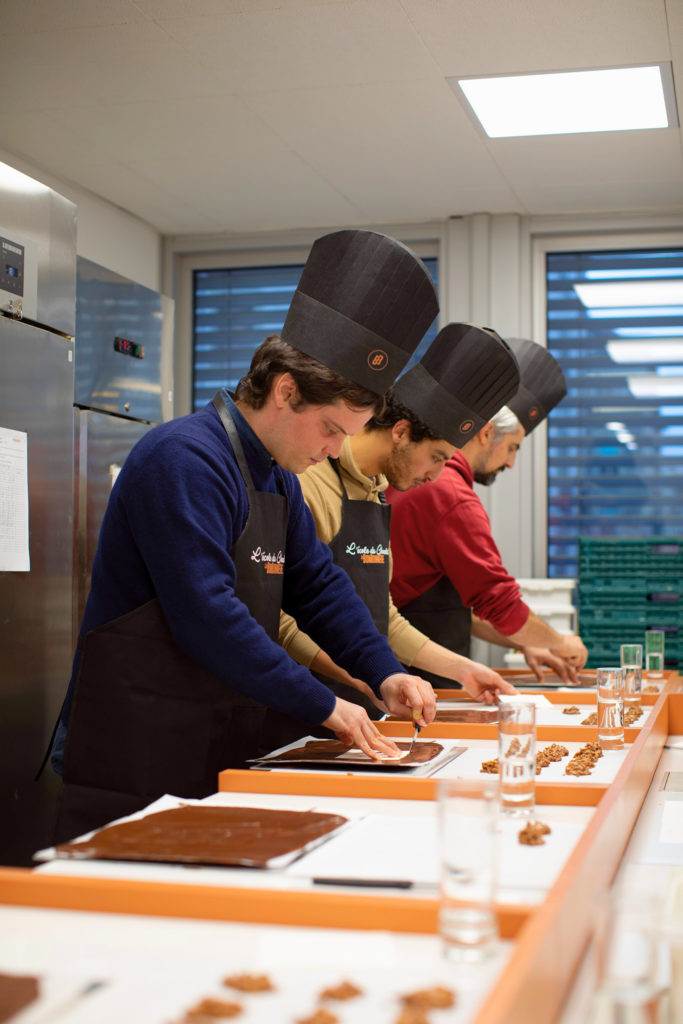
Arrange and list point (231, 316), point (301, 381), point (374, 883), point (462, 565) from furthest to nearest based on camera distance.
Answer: point (231, 316), point (462, 565), point (301, 381), point (374, 883)

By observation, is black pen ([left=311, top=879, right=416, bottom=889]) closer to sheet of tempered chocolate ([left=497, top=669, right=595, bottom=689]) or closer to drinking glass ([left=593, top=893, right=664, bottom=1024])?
drinking glass ([left=593, top=893, right=664, bottom=1024])

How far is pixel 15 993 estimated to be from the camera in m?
0.81

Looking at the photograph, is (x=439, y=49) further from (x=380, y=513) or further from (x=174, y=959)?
(x=174, y=959)

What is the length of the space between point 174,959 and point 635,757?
951 mm

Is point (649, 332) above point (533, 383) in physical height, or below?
above

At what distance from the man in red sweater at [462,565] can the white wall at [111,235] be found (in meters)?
2.37

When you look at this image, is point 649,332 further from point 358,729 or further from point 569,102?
point 358,729

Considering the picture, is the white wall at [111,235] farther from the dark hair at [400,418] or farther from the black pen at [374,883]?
the black pen at [374,883]

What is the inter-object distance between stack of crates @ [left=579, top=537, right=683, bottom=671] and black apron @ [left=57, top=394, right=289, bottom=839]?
3.31 m

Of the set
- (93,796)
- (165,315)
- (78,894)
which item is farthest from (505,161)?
(78,894)

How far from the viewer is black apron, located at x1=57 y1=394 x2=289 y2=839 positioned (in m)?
1.74

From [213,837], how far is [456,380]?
5.76 ft

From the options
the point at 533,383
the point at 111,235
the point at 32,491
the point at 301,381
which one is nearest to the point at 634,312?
the point at 533,383

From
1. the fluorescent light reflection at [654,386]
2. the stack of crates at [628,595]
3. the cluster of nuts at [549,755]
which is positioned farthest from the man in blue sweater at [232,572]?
the fluorescent light reflection at [654,386]
